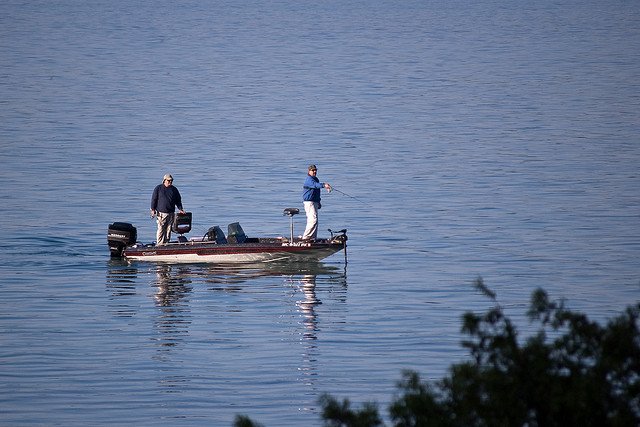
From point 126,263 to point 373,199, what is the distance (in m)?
15.2

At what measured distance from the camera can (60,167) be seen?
5059 centimetres

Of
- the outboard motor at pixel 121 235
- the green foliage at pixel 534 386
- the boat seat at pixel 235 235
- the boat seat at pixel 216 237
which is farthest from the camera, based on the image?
the outboard motor at pixel 121 235

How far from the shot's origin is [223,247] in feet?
92.7

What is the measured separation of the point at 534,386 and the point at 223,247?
18.0 meters

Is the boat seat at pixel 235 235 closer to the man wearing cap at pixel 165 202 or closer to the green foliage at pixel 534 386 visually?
the man wearing cap at pixel 165 202

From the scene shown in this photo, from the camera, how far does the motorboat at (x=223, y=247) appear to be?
92.9 feet

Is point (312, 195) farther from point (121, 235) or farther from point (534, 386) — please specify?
point (534, 386)

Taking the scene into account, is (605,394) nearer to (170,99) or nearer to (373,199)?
(373,199)

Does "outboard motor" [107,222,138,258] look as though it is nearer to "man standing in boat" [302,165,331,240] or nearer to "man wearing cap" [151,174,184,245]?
"man wearing cap" [151,174,184,245]

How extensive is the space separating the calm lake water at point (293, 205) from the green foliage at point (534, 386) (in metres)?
7.76

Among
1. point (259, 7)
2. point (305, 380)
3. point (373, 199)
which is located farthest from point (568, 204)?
point (259, 7)

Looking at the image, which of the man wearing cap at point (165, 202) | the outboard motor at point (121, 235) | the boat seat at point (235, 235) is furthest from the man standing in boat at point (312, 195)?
the outboard motor at point (121, 235)

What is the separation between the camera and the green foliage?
10.4 meters

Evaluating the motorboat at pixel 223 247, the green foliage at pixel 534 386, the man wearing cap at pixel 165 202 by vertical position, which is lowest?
the green foliage at pixel 534 386
